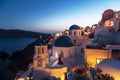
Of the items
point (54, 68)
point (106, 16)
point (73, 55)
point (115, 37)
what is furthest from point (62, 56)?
point (106, 16)

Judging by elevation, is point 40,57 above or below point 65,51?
below

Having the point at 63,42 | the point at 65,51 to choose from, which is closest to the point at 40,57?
the point at 65,51

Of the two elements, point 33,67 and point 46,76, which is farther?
point 33,67

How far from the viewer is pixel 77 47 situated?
22.0 m

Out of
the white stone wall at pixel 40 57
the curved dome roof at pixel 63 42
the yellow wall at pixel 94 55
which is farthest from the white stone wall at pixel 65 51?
the yellow wall at pixel 94 55

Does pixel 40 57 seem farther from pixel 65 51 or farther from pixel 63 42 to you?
pixel 63 42

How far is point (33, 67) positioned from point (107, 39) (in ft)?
27.7

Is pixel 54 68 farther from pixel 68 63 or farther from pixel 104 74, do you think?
pixel 104 74

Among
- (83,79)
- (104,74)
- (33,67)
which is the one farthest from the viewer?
(33,67)

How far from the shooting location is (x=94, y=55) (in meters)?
17.0

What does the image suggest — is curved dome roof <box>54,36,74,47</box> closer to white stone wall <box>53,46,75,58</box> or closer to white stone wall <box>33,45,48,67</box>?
white stone wall <box>53,46,75,58</box>

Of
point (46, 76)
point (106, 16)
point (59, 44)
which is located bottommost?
point (46, 76)

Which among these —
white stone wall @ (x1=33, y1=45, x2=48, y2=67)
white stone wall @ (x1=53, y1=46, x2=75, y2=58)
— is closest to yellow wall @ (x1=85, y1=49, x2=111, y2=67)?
white stone wall @ (x1=33, y1=45, x2=48, y2=67)

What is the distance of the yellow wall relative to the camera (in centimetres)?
1645
